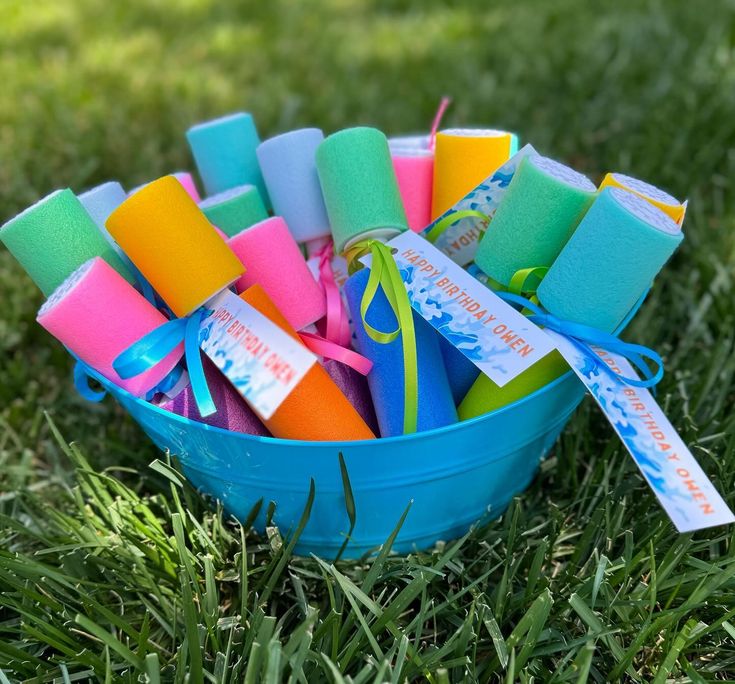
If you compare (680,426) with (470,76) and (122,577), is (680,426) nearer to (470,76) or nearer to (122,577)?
(122,577)

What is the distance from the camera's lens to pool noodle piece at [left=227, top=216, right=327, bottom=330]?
83 centimetres

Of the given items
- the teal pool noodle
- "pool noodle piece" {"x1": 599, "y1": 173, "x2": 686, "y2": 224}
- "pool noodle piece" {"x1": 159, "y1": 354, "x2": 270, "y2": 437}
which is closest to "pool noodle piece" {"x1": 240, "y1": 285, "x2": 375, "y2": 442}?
"pool noodle piece" {"x1": 159, "y1": 354, "x2": 270, "y2": 437}

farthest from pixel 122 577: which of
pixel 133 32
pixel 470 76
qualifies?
pixel 133 32

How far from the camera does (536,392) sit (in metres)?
0.73

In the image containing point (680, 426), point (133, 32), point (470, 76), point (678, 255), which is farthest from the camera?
point (133, 32)

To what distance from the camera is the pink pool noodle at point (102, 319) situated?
0.75 metres

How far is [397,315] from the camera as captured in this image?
2.54ft

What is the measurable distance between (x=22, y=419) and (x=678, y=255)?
112 centimetres

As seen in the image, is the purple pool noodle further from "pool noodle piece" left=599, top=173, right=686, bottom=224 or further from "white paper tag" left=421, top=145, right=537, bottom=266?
"pool noodle piece" left=599, top=173, right=686, bottom=224

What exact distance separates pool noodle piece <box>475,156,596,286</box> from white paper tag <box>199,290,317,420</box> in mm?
256

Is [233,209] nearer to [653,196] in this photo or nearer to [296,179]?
[296,179]

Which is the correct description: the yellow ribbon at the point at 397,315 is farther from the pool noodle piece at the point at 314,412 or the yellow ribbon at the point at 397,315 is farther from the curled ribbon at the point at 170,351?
the curled ribbon at the point at 170,351

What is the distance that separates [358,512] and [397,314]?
213 millimetres

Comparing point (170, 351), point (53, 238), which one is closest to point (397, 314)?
point (170, 351)
